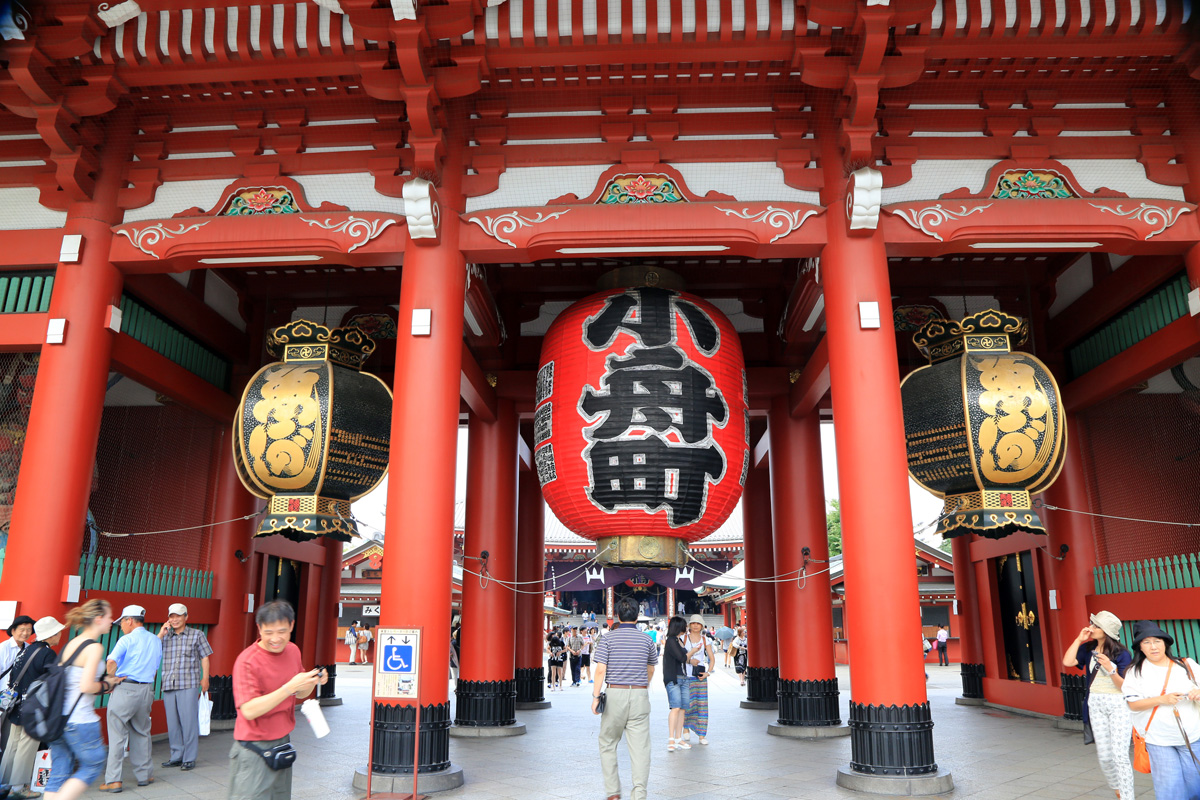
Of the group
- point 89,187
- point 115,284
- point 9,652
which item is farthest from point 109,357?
point 9,652

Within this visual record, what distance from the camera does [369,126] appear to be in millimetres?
8281

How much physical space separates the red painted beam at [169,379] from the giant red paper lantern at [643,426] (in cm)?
452

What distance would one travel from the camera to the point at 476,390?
1030 cm

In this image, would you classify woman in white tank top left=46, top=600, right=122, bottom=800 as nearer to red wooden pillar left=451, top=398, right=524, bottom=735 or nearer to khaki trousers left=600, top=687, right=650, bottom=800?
khaki trousers left=600, top=687, right=650, bottom=800

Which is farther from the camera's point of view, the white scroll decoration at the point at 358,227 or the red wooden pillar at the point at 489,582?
the red wooden pillar at the point at 489,582

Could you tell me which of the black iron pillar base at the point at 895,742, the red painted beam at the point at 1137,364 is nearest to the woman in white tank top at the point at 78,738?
the black iron pillar base at the point at 895,742

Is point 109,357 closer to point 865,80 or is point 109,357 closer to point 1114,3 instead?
point 865,80

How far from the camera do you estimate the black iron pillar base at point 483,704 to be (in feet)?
34.1

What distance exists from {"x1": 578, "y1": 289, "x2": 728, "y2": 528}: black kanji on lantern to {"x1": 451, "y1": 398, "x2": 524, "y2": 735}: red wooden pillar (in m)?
3.27

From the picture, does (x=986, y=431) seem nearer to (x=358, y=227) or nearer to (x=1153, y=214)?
(x=1153, y=214)

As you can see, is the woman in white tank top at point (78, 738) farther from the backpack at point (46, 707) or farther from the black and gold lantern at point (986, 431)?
the black and gold lantern at point (986, 431)

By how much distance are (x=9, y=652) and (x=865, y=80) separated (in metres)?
8.40

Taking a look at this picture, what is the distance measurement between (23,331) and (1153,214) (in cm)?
1102

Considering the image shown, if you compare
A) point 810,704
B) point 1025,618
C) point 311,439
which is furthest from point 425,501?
point 1025,618
